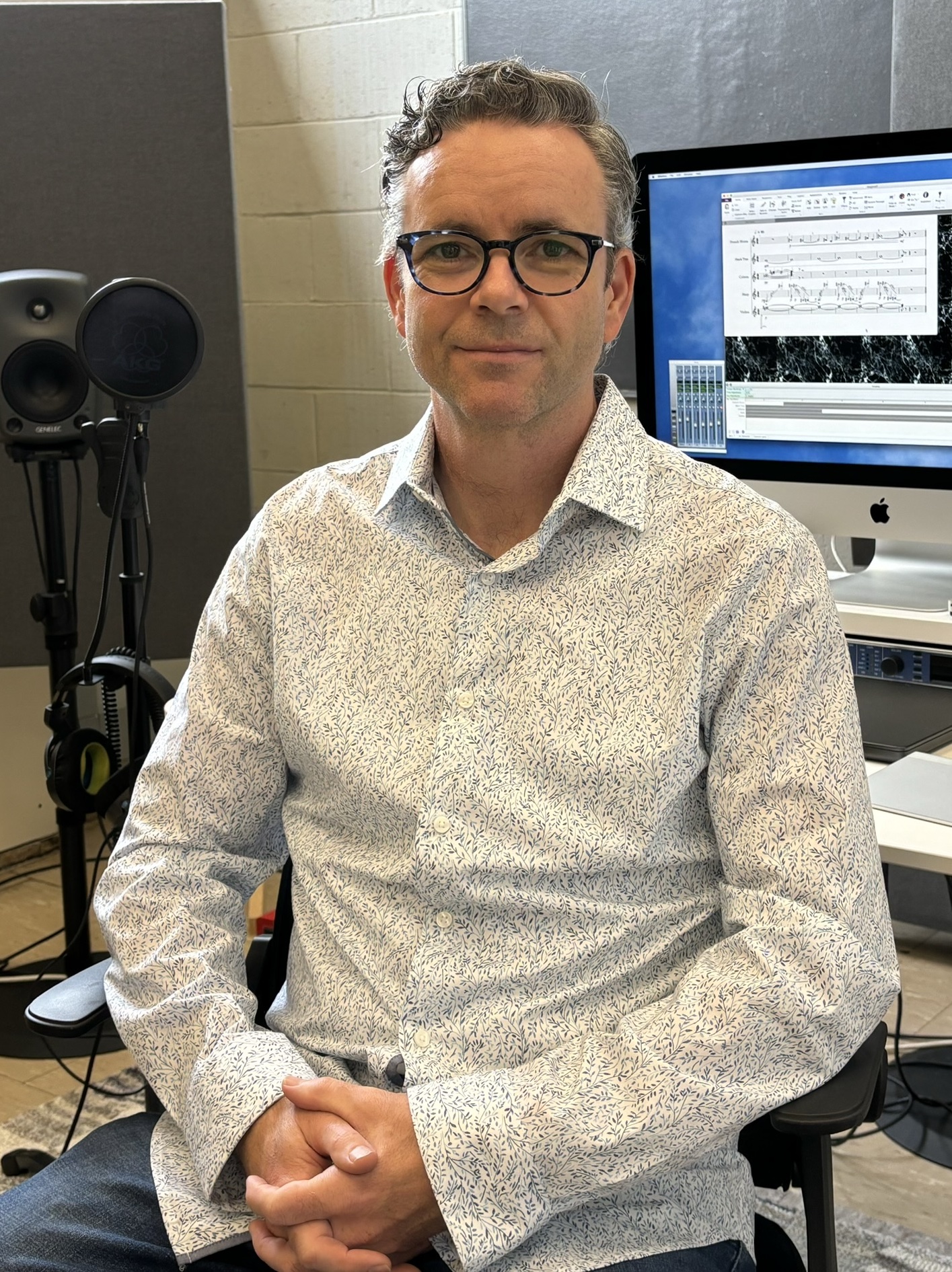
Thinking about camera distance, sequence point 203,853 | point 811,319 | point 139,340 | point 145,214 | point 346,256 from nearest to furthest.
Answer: point 203,853 → point 139,340 → point 811,319 → point 145,214 → point 346,256

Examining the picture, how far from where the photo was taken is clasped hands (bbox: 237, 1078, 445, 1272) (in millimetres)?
1072

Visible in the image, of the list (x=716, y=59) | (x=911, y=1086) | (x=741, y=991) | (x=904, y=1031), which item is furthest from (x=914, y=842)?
(x=716, y=59)

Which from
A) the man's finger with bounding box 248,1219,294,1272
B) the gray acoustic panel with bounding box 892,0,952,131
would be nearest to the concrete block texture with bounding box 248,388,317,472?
the gray acoustic panel with bounding box 892,0,952,131

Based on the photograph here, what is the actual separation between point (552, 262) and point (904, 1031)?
5.57ft

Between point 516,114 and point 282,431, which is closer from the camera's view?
point 516,114

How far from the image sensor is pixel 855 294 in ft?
6.11

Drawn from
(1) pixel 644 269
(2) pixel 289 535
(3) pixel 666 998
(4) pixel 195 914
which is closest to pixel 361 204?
(1) pixel 644 269

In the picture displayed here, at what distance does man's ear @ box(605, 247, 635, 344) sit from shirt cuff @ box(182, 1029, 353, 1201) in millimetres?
708

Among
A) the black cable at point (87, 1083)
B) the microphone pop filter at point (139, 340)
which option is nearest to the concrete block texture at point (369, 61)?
the microphone pop filter at point (139, 340)

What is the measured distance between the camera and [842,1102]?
105 cm

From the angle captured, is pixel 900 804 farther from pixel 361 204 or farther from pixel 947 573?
pixel 361 204

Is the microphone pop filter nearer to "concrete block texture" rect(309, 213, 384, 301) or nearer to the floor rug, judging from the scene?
the floor rug

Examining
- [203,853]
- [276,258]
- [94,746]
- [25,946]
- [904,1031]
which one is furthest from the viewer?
[276,258]

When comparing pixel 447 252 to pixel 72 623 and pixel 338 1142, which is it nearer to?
pixel 338 1142
